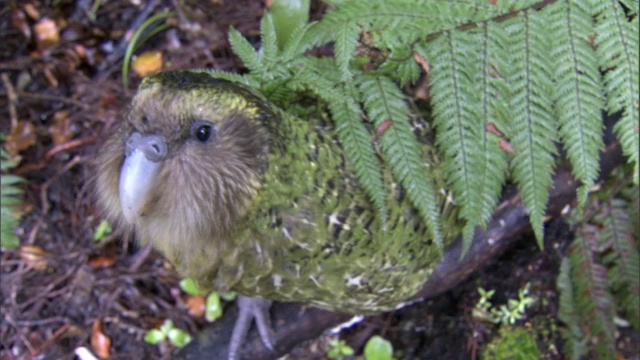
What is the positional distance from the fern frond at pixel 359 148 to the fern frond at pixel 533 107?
16.6 inches

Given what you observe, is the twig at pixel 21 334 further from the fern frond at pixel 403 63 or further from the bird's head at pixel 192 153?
the fern frond at pixel 403 63

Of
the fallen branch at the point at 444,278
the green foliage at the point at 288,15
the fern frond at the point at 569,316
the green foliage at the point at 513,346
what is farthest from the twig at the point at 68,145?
the fern frond at the point at 569,316

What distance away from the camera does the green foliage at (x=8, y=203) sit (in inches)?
96.2

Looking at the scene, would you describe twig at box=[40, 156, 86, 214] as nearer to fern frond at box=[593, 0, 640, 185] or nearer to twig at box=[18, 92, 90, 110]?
twig at box=[18, 92, 90, 110]

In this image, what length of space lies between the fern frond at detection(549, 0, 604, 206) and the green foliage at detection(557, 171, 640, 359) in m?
0.77

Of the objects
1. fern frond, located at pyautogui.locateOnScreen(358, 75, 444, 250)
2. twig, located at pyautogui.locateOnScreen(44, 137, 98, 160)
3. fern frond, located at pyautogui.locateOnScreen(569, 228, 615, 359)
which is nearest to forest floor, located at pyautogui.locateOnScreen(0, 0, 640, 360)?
twig, located at pyautogui.locateOnScreen(44, 137, 98, 160)

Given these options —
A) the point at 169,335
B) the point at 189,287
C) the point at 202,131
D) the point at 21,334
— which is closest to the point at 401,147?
the point at 202,131

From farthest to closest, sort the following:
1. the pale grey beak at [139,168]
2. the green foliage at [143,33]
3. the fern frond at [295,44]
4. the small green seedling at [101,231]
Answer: the green foliage at [143,33], the small green seedling at [101,231], the fern frond at [295,44], the pale grey beak at [139,168]

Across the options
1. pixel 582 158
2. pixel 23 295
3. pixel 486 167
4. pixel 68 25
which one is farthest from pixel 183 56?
pixel 582 158

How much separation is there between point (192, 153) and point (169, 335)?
4.56 feet

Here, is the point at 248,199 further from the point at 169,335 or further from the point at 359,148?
the point at 169,335

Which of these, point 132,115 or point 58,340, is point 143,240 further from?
point 58,340

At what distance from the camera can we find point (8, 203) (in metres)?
2.57

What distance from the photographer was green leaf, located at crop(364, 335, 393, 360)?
2.51 meters
